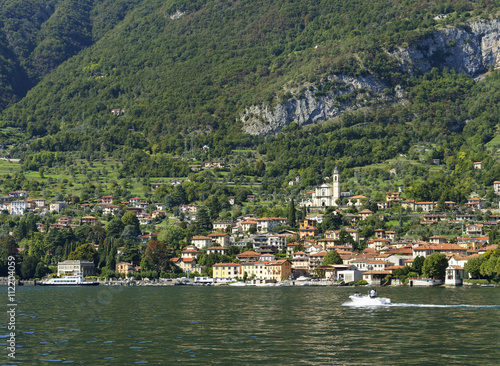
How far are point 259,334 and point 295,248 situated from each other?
10461cm

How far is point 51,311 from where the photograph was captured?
222 feet

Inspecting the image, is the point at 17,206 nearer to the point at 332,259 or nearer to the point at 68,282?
the point at 68,282

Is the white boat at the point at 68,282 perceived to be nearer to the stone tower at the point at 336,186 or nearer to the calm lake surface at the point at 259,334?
the calm lake surface at the point at 259,334

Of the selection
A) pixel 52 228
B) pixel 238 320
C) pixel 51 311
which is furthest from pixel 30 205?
pixel 238 320

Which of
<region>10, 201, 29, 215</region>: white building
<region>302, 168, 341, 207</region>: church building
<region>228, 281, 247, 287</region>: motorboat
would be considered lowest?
<region>228, 281, 247, 287</region>: motorboat

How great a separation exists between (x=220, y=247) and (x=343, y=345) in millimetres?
112994

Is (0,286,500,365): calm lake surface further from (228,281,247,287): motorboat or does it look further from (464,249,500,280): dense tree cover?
(228,281,247,287): motorboat

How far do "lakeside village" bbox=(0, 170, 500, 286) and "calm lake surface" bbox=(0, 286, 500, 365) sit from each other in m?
52.9

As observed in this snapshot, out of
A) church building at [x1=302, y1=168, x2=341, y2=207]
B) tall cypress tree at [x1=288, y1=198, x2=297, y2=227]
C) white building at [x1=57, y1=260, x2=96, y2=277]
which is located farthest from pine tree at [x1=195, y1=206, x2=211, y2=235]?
white building at [x1=57, y1=260, x2=96, y2=277]

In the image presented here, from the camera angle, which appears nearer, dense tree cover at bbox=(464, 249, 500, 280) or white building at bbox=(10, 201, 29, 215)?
dense tree cover at bbox=(464, 249, 500, 280)

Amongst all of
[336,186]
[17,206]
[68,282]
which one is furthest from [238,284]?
[17,206]

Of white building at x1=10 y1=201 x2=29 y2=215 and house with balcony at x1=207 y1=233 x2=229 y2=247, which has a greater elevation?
white building at x1=10 y1=201 x2=29 y2=215

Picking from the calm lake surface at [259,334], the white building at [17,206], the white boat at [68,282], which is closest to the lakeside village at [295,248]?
the white boat at [68,282]

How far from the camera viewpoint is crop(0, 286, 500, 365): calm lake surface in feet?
132
